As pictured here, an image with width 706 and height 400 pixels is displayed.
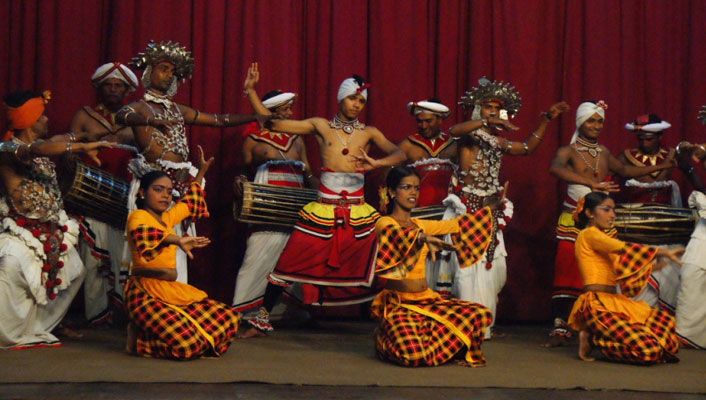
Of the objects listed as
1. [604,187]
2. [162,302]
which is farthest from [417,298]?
[604,187]

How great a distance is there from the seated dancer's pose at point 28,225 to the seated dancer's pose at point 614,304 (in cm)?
293

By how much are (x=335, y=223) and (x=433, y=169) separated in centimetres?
91

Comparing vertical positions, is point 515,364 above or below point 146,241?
below

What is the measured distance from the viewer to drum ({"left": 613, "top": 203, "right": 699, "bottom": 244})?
5.96 meters

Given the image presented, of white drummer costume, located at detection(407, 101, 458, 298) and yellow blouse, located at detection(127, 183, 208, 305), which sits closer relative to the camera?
yellow blouse, located at detection(127, 183, 208, 305)

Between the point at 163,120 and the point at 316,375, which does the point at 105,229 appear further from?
the point at 316,375

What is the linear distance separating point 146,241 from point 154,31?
8.19ft

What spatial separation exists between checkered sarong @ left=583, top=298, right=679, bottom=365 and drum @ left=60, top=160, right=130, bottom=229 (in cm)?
294

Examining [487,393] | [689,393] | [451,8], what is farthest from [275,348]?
[451,8]

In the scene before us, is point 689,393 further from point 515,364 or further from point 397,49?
point 397,49

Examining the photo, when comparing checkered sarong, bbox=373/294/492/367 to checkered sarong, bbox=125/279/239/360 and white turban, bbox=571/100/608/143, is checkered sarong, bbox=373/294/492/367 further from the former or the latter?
white turban, bbox=571/100/608/143

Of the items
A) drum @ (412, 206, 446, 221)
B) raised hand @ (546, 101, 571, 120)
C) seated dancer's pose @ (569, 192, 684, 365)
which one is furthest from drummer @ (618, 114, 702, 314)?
drum @ (412, 206, 446, 221)

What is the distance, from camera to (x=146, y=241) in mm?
4684

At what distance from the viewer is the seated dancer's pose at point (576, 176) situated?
593cm
